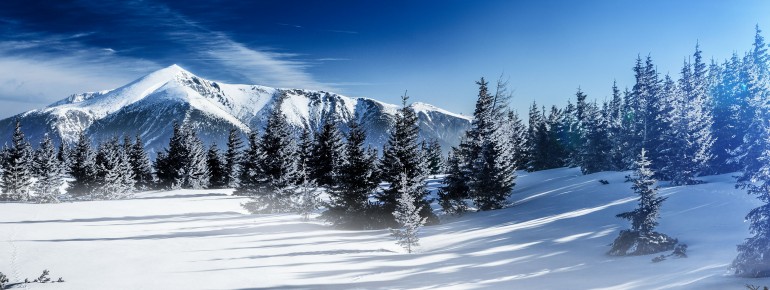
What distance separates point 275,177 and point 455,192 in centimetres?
1563

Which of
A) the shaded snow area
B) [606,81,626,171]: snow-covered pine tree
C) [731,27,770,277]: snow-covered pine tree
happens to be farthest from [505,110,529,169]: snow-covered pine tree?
[731,27,770,277]: snow-covered pine tree

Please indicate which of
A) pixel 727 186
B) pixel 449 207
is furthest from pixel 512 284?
pixel 727 186

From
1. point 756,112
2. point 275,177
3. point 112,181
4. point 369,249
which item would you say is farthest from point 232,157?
point 756,112

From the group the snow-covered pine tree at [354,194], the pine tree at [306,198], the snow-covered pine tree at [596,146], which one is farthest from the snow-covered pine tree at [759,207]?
the snow-covered pine tree at [596,146]

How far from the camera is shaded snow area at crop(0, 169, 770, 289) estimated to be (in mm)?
14180

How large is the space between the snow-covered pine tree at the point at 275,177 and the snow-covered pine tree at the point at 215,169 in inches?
1342

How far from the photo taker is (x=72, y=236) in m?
20.7

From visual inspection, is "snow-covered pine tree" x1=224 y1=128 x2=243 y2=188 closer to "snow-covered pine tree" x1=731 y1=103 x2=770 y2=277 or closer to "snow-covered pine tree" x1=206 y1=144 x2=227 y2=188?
"snow-covered pine tree" x1=206 y1=144 x2=227 y2=188

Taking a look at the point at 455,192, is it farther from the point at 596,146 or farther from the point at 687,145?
the point at 596,146

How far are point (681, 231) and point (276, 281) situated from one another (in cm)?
1889

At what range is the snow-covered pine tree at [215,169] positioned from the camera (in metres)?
67.8

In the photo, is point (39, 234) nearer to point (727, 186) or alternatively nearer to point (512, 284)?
point (512, 284)

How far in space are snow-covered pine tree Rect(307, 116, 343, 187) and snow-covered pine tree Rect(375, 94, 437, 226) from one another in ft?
53.2

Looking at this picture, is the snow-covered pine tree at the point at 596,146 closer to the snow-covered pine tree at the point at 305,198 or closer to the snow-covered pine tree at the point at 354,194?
the snow-covered pine tree at the point at 354,194
